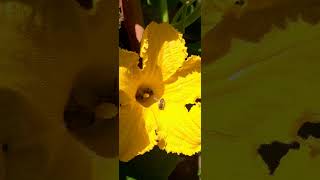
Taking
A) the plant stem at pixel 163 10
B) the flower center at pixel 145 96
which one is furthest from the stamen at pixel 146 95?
the plant stem at pixel 163 10

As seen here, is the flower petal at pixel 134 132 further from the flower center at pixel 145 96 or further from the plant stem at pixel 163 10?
the plant stem at pixel 163 10

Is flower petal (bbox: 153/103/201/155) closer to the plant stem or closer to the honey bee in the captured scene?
the honey bee

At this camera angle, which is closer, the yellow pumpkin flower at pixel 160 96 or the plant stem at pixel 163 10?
the yellow pumpkin flower at pixel 160 96

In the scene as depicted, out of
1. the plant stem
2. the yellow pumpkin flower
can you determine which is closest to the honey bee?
the yellow pumpkin flower

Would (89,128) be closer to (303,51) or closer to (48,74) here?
(48,74)

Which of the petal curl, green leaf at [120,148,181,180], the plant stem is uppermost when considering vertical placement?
the plant stem

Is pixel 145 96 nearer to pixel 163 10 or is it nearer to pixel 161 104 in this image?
pixel 161 104

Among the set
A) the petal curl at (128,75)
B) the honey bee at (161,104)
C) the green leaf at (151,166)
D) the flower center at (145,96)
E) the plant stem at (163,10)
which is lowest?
the green leaf at (151,166)
